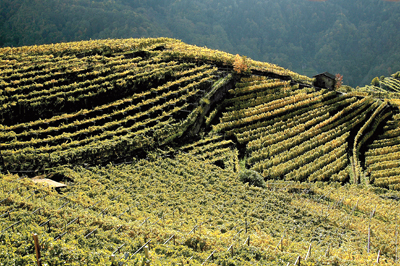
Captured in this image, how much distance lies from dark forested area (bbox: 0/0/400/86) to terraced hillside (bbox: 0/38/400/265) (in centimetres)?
8378

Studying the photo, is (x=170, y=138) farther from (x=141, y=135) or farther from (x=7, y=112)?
(x=7, y=112)

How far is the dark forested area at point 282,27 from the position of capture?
443ft

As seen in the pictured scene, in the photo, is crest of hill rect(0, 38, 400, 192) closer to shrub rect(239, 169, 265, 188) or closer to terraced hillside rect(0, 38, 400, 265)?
terraced hillside rect(0, 38, 400, 265)

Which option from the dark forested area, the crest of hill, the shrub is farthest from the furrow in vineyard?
the dark forested area

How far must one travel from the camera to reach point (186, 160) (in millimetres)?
28906

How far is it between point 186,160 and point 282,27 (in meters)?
178

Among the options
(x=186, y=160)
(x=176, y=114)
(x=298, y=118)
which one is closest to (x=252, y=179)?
(x=186, y=160)

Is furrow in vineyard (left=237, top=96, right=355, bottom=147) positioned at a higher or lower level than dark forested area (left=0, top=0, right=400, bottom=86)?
lower

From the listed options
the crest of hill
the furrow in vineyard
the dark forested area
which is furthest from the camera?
the dark forested area

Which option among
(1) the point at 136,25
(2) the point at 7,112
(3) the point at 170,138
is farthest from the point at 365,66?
(2) the point at 7,112

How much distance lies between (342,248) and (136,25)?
12665cm

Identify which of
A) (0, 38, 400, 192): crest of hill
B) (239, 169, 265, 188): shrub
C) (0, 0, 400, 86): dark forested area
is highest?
(0, 0, 400, 86): dark forested area

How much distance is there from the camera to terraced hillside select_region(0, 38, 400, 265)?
589 inches

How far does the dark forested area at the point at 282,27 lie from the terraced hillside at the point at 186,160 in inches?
3299
